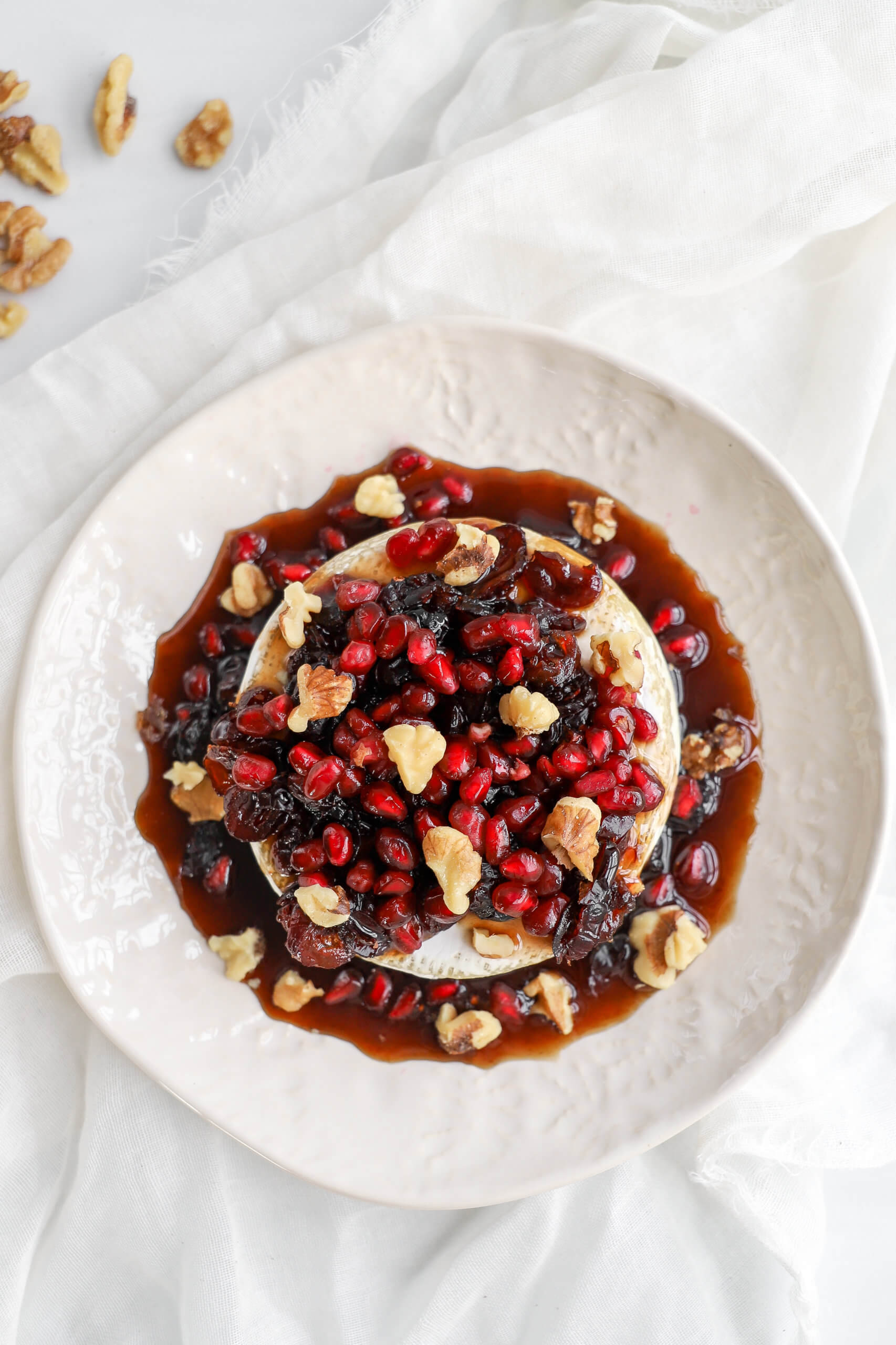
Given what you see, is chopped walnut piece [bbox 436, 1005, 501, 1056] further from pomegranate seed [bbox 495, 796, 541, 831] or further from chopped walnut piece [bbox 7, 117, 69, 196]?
chopped walnut piece [bbox 7, 117, 69, 196]

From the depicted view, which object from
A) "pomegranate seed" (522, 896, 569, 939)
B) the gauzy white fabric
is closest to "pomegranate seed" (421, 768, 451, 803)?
"pomegranate seed" (522, 896, 569, 939)

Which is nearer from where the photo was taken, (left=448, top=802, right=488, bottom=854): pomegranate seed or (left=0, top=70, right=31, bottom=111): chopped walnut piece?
(left=448, top=802, right=488, bottom=854): pomegranate seed

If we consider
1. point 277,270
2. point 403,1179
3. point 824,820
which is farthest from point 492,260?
point 403,1179

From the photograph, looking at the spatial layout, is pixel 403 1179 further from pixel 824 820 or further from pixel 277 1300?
pixel 824 820

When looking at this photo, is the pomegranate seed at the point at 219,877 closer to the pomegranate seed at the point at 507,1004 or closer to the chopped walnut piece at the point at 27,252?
the pomegranate seed at the point at 507,1004

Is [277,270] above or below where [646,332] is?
above

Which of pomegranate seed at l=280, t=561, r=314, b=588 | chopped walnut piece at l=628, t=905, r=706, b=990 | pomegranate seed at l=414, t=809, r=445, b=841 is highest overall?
pomegranate seed at l=280, t=561, r=314, b=588

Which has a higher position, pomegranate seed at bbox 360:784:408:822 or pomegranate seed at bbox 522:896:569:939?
pomegranate seed at bbox 360:784:408:822
